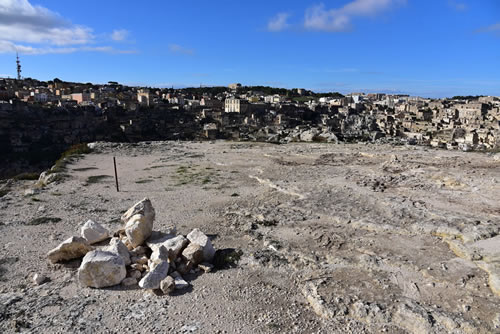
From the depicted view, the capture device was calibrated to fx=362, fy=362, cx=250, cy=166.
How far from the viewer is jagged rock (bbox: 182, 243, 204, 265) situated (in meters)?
8.13

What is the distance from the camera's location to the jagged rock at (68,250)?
8336 mm

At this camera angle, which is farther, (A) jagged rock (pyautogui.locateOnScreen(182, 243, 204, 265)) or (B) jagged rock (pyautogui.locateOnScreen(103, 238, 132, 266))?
(A) jagged rock (pyautogui.locateOnScreen(182, 243, 204, 265))

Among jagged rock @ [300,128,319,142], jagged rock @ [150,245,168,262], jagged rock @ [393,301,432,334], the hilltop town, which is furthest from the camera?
the hilltop town

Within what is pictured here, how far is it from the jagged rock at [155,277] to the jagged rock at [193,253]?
69cm

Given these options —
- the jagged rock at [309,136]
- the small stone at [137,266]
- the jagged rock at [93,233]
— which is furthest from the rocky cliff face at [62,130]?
the small stone at [137,266]

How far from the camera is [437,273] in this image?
25.4 feet

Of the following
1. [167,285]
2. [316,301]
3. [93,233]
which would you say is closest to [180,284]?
[167,285]

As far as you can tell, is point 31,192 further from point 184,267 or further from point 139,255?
point 184,267

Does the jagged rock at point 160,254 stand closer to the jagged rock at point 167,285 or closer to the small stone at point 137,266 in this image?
the small stone at point 137,266

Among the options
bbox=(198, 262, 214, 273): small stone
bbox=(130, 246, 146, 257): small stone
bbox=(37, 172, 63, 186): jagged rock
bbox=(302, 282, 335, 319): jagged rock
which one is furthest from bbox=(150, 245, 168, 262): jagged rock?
bbox=(37, 172, 63, 186): jagged rock

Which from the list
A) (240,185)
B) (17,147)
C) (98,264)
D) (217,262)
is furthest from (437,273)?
(17,147)

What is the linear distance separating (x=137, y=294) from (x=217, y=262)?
2017mm

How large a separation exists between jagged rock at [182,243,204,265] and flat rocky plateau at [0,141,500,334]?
17.4 inches

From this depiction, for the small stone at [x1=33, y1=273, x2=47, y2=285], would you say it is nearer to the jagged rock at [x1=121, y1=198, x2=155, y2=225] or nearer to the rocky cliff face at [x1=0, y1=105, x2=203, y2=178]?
the jagged rock at [x1=121, y1=198, x2=155, y2=225]
